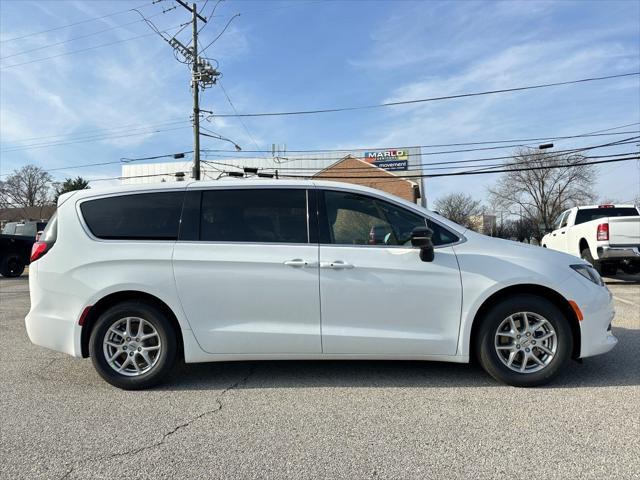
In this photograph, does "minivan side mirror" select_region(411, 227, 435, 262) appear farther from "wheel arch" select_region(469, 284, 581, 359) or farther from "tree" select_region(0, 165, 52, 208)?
"tree" select_region(0, 165, 52, 208)

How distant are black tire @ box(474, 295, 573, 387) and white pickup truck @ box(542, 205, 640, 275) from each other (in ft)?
27.6

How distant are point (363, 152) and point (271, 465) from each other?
183 feet

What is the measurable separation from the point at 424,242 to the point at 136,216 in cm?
257

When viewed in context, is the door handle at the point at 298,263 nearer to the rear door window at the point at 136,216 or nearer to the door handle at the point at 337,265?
the door handle at the point at 337,265

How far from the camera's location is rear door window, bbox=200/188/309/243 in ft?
13.5

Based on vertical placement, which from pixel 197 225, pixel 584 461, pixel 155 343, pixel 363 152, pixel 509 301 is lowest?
pixel 584 461

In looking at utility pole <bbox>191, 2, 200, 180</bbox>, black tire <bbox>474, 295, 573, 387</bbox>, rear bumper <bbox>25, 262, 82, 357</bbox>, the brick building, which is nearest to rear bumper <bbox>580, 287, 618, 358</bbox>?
black tire <bbox>474, 295, 573, 387</bbox>

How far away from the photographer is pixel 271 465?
2752 millimetres

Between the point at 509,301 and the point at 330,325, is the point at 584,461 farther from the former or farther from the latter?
the point at 330,325

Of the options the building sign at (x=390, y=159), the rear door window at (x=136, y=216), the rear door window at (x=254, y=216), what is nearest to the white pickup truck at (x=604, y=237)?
the rear door window at (x=254, y=216)

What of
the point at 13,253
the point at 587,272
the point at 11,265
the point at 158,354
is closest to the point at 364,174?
the point at 13,253

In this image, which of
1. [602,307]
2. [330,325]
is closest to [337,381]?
[330,325]

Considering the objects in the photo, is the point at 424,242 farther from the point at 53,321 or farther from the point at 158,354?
the point at 53,321

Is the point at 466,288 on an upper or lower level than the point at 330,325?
upper
